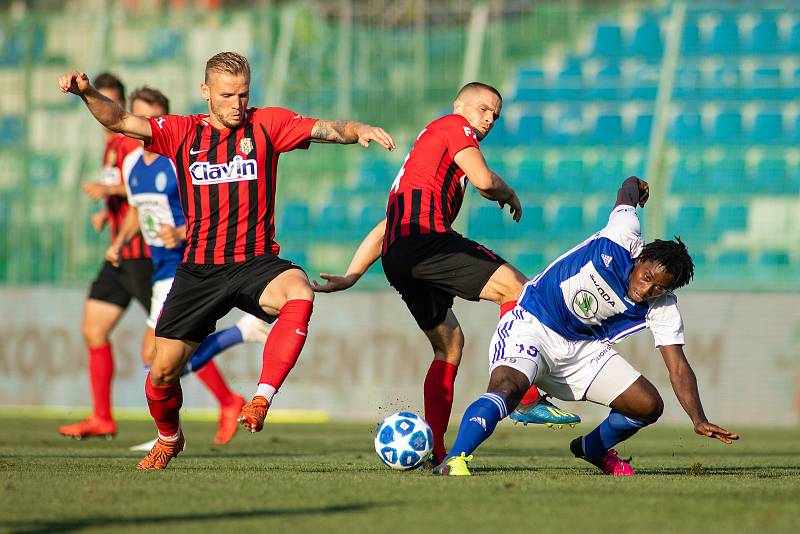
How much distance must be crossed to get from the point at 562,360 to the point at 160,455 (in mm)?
2196

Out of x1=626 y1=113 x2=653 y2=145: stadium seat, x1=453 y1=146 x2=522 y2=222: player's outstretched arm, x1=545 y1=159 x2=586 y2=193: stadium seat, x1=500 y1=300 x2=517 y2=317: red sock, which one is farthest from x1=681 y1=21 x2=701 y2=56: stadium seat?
x1=500 y1=300 x2=517 y2=317: red sock

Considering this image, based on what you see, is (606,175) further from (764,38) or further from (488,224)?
(764,38)

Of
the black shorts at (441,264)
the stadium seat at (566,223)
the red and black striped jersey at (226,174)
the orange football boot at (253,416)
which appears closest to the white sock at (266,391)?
the orange football boot at (253,416)

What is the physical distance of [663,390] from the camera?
1348cm

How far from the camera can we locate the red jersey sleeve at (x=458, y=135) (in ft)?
23.4

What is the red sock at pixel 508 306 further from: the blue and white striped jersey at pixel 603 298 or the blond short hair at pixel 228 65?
the blond short hair at pixel 228 65

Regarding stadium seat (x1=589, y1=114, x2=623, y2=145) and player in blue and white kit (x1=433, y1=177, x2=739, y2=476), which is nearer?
player in blue and white kit (x1=433, y1=177, x2=739, y2=476)

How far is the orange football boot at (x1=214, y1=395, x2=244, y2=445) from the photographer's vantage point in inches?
389

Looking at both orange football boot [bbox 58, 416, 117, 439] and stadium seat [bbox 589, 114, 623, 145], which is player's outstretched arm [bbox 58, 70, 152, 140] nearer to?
orange football boot [bbox 58, 416, 117, 439]

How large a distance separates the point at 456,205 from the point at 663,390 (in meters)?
6.59

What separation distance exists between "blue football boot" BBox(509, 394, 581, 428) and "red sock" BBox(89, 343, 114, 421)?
4.42m

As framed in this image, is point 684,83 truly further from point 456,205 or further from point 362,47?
point 456,205

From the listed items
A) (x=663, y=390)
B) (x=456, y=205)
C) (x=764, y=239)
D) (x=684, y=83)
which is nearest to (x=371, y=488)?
(x=456, y=205)

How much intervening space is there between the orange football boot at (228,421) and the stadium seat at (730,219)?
7.14 meters
